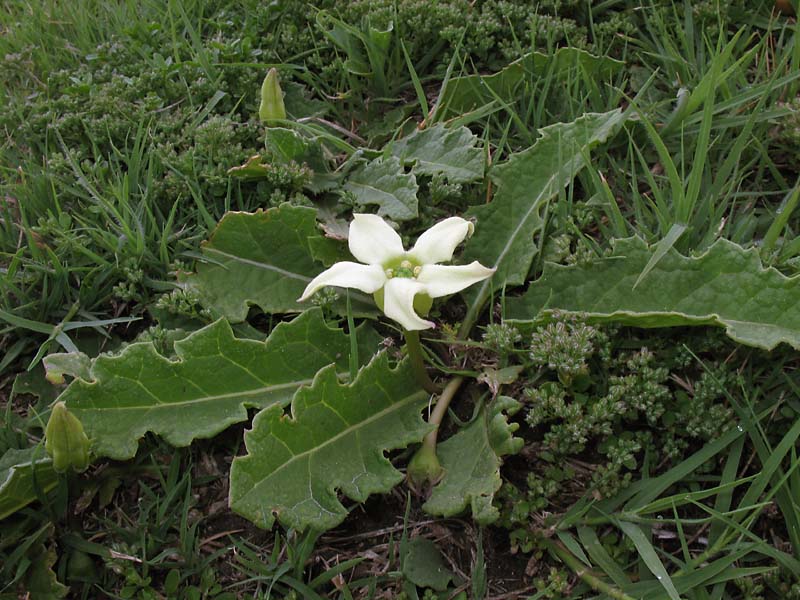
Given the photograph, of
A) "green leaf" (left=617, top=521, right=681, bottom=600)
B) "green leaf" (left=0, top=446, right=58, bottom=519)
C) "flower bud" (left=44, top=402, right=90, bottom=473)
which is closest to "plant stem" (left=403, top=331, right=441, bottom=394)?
"green leaf" (left=617, top=521, right=681, bottom=600)

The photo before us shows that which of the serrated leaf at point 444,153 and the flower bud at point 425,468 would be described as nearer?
the flower bud at point 425,468

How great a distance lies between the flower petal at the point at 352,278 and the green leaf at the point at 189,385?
0.27 metres

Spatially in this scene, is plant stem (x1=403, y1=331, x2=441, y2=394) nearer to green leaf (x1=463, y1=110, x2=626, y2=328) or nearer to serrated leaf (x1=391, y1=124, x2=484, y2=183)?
green leaf (x1=463, y1=110, x2=626, y2=328)

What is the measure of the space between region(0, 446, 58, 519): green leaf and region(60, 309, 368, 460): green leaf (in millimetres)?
164

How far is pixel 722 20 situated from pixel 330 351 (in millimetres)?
1962

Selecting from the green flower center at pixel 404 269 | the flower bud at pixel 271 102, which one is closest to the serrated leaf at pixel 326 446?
the green flower center at pixel 404 269

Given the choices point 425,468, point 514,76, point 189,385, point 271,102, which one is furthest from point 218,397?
point 514,76

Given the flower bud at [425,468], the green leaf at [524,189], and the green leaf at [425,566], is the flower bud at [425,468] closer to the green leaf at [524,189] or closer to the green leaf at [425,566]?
the green leaf at [425,566]

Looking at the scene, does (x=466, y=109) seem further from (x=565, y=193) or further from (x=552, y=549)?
(x=552, y=549)

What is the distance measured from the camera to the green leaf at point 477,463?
1.71 m

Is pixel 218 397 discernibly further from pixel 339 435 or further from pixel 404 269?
pixel 404 269

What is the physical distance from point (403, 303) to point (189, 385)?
675 mm

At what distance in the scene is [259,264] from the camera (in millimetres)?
2264

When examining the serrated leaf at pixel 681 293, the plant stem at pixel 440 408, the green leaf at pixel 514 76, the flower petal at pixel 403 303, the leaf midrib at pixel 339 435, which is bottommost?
the plant stem at pixel 440 408
